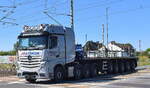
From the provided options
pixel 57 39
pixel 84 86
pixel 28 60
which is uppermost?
pixel 57 39

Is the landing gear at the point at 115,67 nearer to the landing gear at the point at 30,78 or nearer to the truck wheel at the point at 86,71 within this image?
the truck wheel at the point at 86,71

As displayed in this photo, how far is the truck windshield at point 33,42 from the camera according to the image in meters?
19.1

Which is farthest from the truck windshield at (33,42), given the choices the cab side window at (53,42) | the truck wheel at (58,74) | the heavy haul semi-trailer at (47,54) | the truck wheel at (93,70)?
the truck wheel at (93,70)

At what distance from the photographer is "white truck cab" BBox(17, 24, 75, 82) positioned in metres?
18.9

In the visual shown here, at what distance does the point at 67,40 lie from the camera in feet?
68.4

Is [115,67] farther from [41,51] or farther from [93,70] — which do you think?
[41,51]

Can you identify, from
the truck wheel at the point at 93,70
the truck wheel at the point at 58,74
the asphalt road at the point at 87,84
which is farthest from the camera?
the truck wheel at the point at 93,70

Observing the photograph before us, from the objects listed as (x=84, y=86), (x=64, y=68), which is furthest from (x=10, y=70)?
(x=84, y=86)

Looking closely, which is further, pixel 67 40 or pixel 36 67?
pixel 67 40

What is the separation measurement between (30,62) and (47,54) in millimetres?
1104

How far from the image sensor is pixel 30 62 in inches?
755

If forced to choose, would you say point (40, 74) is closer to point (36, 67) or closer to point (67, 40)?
point (36, 67)

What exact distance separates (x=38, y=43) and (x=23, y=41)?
112 cm

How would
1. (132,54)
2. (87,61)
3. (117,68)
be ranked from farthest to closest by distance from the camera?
1. (132,54)
2. (117,68)
3. (87,61)
